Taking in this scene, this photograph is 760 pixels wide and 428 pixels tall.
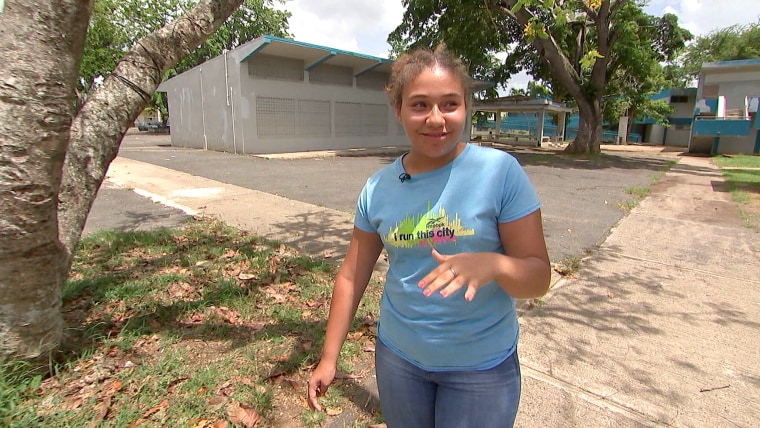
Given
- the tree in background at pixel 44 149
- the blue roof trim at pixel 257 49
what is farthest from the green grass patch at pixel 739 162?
the tree in background at pixel 44 149

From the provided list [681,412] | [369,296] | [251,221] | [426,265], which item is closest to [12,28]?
[426,265]

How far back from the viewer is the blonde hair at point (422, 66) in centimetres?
129

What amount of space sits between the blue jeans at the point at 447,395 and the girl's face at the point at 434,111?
0.70 metres

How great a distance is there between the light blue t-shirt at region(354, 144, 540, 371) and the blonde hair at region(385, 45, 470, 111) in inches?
8.8

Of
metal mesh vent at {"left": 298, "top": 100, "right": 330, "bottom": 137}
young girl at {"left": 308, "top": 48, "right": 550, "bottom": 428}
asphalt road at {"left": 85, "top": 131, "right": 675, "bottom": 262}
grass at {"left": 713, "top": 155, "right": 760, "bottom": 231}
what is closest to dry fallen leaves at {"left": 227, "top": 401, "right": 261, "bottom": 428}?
young girl at {"left": 308, "top": 48, "right": 550, "bottom": 428}

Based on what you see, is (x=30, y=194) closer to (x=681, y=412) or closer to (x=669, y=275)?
(x=681, y=412)

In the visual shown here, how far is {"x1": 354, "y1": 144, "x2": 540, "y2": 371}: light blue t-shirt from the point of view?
1249 millimetres

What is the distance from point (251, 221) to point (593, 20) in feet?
55.0

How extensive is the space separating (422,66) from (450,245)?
1.82ft

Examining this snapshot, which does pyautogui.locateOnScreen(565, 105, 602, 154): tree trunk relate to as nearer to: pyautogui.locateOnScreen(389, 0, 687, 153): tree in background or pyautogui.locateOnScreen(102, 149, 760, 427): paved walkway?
pyautogui.locateOnScreen(389, 0, 687, 153): tree in background

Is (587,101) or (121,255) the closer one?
(121,255)

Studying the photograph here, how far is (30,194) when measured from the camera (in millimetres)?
1869

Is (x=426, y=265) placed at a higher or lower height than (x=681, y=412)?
higher

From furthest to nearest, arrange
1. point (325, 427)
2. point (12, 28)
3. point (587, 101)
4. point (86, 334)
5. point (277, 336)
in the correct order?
point (587, 101)
point (277, 336)
point (86, 334)
point (325, 427)
point (12, 28)
